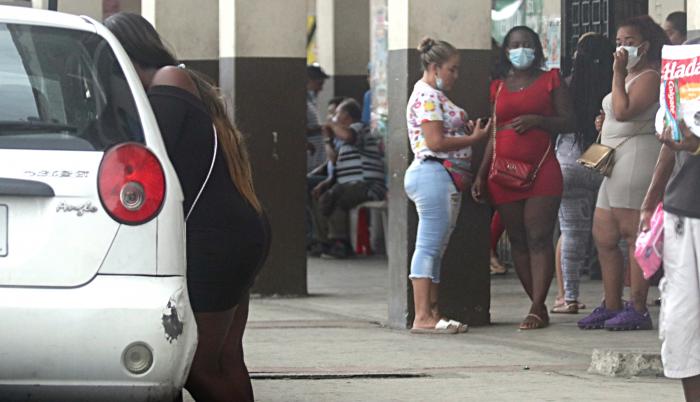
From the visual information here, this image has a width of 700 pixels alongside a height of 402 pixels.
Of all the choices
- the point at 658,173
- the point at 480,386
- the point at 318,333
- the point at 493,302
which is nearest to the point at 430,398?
the point at 480,386

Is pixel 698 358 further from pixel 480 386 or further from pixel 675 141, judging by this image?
pixel 480 386

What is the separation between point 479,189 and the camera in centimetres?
1069

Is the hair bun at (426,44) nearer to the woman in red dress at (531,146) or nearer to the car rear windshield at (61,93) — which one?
the woman in red dress at (531,146)

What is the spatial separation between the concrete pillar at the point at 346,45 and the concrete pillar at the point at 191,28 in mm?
6625

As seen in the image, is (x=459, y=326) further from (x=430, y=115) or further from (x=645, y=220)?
(x=645, y=220)

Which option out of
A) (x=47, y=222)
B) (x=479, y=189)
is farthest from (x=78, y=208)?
(x=479, y=189)

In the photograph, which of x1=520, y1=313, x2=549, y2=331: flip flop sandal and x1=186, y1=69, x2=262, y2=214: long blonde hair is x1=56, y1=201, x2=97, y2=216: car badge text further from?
x1=520, y1=313, x2=549, y2=331: flip flop sandal

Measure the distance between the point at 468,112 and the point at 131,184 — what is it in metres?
5.37

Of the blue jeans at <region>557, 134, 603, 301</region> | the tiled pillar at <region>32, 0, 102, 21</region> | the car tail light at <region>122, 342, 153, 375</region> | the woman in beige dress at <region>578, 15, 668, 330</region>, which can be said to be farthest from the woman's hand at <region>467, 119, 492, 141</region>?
the tiled pillar at <region>32, 0, 102, 21</region>

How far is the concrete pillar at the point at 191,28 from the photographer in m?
13.6

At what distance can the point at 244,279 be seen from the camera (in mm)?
6551

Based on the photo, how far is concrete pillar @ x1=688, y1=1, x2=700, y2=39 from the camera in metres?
8.55

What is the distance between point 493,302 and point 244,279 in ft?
21.3

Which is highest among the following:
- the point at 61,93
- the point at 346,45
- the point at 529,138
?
the point at 346,45
